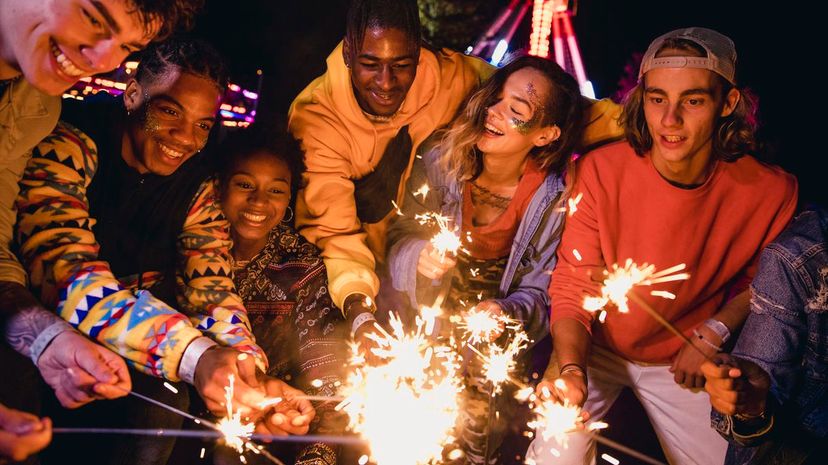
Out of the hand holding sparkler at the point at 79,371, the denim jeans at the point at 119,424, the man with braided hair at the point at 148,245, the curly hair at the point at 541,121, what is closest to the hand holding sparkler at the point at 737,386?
the curly hair at the point at 541,121

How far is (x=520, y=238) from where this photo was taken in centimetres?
365

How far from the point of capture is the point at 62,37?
7.11ft

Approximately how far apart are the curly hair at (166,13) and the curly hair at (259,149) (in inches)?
35.3

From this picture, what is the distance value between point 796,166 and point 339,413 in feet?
11.8

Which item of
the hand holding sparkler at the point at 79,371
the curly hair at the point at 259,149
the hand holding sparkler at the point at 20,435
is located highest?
the curly hair at the point at 259,149

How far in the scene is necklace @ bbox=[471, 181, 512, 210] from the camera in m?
3.80

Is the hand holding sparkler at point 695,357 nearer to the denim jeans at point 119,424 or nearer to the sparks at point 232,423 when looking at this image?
the sparks at point 232,423

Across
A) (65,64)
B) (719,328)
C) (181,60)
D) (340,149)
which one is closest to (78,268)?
(65,64)

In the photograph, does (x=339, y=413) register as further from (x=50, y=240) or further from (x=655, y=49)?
(x=655, y=49)

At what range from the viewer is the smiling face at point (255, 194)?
3316mm

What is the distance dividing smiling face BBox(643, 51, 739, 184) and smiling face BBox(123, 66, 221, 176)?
2.71 m

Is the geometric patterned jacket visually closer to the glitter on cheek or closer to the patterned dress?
the patterned dress

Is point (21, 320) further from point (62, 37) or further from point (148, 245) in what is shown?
point (62, 37)

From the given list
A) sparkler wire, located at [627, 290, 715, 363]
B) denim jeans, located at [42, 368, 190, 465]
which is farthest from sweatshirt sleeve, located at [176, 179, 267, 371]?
sparkler wire, located at [627, 290, 715, 363]
